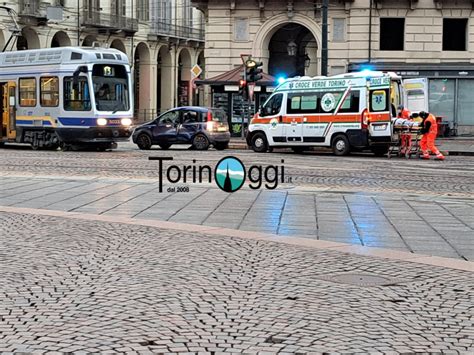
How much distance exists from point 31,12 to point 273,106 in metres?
26.2

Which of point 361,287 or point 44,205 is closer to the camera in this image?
point 361,287

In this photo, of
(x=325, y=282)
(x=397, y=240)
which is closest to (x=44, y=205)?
(x=397, y=240)

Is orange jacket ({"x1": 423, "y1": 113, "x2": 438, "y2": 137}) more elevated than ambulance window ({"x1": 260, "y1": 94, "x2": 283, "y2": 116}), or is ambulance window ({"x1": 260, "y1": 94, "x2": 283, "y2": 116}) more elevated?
ambulance window ({"x1": 260, "y1": 94, "x2": 283, "y2": 116})

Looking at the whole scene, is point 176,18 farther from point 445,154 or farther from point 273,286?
point 273,286

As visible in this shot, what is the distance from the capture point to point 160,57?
66.7 meters

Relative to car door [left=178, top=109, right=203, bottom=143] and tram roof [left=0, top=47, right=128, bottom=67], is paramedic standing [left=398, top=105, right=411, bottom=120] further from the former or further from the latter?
tram roof [left=0, top=47, right=128, bottom=67]

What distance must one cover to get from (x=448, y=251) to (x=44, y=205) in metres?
6.89

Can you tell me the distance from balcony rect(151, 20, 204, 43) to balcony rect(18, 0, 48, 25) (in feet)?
45.1

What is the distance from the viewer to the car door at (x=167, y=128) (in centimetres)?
2998

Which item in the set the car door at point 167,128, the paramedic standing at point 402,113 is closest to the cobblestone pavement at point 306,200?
the paramedic standing at point 402,113

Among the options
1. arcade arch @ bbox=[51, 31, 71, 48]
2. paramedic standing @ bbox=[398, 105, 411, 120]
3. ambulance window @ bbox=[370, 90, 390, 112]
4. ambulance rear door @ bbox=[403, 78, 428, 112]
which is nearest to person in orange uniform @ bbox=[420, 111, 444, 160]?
ambulance window @ bbox=[370, 90, 390, 112]

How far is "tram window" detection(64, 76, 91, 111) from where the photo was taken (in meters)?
27.2

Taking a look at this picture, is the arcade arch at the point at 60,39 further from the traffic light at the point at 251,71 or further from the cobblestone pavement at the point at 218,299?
the cobblestone pavement at the point at 218,299

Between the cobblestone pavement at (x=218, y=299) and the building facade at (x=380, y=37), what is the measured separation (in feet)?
97.6
